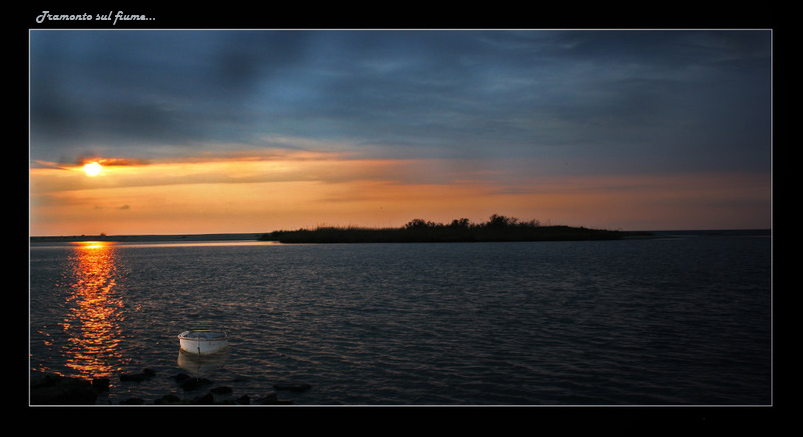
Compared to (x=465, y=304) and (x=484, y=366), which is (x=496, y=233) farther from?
(x=484, y=366)

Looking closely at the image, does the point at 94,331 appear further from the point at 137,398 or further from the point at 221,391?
the point at 221,391

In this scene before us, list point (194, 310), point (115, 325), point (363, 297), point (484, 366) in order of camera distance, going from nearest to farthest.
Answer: point (484, 366) → point (115, 325) → point (194, 310) → point (363, 297)

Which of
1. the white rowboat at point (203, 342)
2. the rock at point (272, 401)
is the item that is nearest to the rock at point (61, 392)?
the white rowboat at point (203, 342)

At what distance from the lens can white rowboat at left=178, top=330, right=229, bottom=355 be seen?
60.2 ft

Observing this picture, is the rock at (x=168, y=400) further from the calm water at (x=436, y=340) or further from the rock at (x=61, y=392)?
the rock at (x=61, y=392)

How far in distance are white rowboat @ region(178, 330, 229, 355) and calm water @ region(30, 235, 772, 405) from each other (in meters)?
0.73

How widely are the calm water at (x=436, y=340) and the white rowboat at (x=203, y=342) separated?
734 millimetres

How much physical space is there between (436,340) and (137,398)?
12.0 m

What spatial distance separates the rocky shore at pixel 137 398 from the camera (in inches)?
528

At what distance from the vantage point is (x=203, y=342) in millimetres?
18312

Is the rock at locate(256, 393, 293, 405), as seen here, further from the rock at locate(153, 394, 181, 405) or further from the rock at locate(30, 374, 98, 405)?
the rock at locate(30, 374, 98, 405)

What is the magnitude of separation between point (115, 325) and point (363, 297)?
15837mm

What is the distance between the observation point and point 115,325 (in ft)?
86.4
